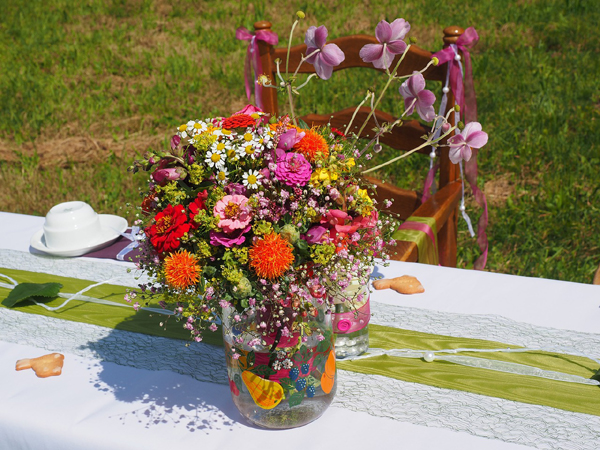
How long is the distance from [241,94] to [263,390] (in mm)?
4192

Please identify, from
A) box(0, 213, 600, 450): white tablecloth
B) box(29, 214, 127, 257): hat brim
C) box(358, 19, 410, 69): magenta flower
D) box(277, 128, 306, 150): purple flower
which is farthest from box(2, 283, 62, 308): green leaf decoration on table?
box(358, 19, 410, 69): magenta flower

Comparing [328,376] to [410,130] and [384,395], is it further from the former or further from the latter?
[410,130]

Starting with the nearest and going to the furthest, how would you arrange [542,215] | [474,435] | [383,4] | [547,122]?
1. [474,435]
2. [542,215]
3. [547,122]
4. [383,4]

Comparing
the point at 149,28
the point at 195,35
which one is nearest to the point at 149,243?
the point at 195,35

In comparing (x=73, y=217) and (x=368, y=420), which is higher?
(x=73, y=217)

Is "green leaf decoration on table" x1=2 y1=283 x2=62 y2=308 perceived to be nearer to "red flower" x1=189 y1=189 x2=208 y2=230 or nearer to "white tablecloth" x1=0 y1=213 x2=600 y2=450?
"white tablecloth" x1=0 y1=213 x2=600 y2=450

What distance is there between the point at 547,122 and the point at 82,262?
318cm

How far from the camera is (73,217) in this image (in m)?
1.64

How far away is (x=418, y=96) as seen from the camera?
95 centimetres

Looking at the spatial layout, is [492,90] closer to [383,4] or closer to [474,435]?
[383,4]

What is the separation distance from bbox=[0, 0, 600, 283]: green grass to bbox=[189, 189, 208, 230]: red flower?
2.30 meters

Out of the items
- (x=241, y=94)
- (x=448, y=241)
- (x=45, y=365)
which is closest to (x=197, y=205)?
(x=45, y=365)

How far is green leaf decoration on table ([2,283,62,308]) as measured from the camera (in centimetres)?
140

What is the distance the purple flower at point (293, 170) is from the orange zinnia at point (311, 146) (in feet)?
0.08
